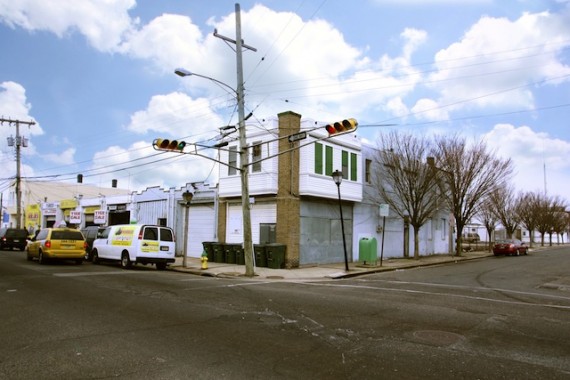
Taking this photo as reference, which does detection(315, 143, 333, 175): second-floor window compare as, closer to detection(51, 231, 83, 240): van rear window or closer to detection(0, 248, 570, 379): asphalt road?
detection(0, 248, 570, 379): asphalt road

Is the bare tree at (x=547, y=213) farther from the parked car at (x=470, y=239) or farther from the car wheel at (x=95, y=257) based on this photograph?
the car wheel at (x=95, y=257)

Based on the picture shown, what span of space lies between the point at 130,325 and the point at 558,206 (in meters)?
68.2

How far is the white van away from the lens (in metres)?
19.0

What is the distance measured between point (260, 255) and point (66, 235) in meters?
9.16

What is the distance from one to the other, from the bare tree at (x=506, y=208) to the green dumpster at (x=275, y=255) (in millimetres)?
30261

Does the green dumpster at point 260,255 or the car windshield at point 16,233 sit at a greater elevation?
the car windshield at point 16,233

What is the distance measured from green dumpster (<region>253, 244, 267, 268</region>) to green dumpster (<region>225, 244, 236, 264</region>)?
5.29ft

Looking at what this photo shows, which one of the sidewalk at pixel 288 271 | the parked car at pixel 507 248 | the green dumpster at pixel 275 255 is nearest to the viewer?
the sidewalk at pixel 288 271

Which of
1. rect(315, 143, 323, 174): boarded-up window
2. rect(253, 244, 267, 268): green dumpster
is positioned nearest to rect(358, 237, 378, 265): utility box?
rect(315, 143, 323, 174): boarded-up window

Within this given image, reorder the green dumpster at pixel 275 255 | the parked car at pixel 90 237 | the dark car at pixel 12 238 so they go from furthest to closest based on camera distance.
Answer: the dark car at pixel 12 238, the parked car at pixel 90 237, the green dumpster at pixel 275 255

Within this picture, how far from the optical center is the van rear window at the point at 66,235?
20031 millimetres

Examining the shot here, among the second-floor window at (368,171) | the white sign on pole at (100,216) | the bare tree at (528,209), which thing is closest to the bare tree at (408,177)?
the second-floor window at (368,171)

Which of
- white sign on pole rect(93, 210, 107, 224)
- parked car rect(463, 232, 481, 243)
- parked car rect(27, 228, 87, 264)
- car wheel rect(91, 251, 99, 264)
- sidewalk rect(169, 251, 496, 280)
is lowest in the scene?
parked car rect(463, 232, 481, 243)

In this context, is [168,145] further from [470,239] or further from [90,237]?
[470,239]
